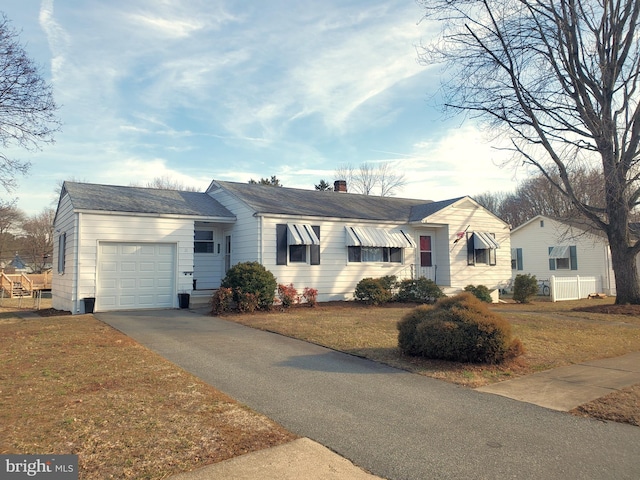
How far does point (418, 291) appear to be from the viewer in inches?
713

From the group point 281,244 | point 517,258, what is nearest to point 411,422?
point 281,244

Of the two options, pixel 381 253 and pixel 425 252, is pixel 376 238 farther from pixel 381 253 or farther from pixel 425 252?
pixel 425 252

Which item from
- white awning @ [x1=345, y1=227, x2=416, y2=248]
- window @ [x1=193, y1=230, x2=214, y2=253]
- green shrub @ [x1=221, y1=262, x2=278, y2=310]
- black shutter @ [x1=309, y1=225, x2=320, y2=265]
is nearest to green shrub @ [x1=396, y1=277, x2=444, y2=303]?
white awning @ [x1=345, y1=227, x2=416, y2=248]

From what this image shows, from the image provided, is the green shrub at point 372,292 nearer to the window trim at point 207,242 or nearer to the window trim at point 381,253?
the window trim at point 381,253

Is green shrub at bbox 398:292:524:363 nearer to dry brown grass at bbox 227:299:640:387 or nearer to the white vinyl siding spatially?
dry brown grass at bbox 227:299:640:387

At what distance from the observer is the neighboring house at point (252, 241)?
14.6 meters

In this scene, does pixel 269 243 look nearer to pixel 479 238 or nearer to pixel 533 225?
pixel 479 238

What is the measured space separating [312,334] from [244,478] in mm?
6707

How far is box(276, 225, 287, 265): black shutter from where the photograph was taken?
53.9 ft

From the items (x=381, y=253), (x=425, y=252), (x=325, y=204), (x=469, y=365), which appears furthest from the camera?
(x=425, y=252)

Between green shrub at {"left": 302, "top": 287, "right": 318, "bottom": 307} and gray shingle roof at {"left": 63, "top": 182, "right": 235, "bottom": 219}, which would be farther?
green shrub at {"left": 302, "top": 287, "right": 318, "bottom": 307}

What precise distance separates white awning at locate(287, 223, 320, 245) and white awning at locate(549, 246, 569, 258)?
17.9 meters

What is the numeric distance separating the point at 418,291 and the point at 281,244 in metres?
5.80

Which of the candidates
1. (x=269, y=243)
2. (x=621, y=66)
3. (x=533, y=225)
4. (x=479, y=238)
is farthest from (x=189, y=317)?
(x=533, y=225)
